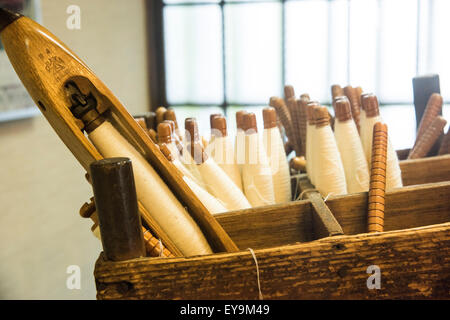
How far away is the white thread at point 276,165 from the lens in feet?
3.50

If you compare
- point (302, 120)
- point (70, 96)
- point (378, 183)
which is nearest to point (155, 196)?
point (70, 96)

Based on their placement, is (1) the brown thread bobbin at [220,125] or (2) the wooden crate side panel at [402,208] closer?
(2) the wooden crate side panel at [402,208]

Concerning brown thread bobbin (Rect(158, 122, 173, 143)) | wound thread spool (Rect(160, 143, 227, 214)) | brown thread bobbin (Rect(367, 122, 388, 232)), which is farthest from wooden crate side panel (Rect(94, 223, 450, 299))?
brown thread bobbin (Rect(158, 122, 173, 143))

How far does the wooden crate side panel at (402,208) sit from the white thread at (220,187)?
0.61 ft

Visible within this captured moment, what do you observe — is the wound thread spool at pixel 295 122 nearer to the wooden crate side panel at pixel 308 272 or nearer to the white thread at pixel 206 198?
the white thread at pixel 206 198

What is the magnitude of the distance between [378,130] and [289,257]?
0.40 meters

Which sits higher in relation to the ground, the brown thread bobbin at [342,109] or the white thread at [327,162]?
the brown thread bobbin at [342,109]

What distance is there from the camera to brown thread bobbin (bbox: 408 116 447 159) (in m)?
1.22

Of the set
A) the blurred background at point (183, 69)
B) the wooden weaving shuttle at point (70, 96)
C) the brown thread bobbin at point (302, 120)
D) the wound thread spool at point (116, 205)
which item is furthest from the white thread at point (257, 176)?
the blurred background at point (183, 69)

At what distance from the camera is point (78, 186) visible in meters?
2.52

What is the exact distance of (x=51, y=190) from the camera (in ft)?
7.57

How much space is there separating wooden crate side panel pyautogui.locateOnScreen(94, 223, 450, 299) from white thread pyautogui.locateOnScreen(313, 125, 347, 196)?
0.35 metres
